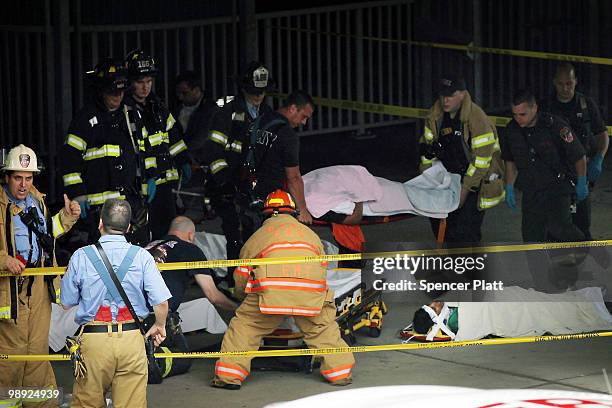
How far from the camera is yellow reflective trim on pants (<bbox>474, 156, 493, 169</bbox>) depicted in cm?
1018

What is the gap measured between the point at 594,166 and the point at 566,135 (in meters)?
0.89

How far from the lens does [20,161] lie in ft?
24.7

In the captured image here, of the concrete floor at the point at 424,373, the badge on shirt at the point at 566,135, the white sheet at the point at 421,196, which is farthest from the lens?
the white sheet at the point at 421,196

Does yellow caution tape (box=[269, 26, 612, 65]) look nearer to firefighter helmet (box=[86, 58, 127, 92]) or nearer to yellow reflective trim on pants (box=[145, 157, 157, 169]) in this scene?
yellow reflective trim on pants (box=[145, 157, 157, 169])

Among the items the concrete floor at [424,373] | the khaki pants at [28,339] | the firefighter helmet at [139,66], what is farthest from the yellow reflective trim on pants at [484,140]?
the khaki pants at [28,339]

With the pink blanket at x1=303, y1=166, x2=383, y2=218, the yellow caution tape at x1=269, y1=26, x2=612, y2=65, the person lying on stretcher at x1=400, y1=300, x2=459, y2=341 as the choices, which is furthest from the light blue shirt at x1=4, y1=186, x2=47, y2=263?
the yellow caution tape at x1=269, y1=26, x2=612, y2=65

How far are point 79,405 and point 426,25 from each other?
9.02m

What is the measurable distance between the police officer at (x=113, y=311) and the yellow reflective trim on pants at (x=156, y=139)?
277cm

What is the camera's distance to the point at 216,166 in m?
10.0

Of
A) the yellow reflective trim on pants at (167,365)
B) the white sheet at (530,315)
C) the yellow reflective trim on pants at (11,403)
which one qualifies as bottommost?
the yellow reflective trim on pants at (11,403)

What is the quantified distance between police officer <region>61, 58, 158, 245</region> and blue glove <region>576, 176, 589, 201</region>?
3287mm

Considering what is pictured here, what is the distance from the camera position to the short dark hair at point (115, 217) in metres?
6.79

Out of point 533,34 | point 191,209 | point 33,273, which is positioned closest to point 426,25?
point 533,34

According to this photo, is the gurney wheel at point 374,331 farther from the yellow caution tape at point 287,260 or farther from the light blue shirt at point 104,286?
the light blue shirt at point 104,286
